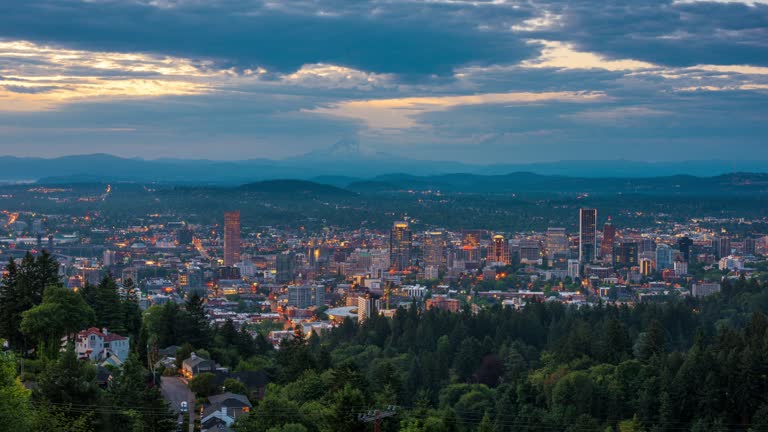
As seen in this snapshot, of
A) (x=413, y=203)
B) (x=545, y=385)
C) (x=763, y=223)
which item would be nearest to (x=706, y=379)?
(x=545, y=385)

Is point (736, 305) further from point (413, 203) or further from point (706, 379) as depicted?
point (413, 203)

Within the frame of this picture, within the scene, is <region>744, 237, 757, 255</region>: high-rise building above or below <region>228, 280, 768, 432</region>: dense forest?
below

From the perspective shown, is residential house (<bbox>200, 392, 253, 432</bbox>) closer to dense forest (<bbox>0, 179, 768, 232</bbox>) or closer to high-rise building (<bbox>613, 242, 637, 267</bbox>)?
high-rise building (<bbox>613, 242, 637, 267</bbox>)

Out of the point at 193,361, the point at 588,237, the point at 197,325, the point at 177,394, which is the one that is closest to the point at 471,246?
the point at 588,237

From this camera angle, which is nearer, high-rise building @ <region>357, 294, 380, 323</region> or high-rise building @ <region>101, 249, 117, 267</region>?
high-rise building @ <region>357, 294, 380, 323</region>

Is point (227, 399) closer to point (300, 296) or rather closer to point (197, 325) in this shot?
point (197, 325)

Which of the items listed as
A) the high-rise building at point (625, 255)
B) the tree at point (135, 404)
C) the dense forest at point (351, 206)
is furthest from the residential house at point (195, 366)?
the dense forest at point (351, 206)

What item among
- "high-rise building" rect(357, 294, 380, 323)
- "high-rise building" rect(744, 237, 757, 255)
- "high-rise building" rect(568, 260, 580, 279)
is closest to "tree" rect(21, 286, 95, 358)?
"high-rise building" rect(357, 294, 380, 323)
